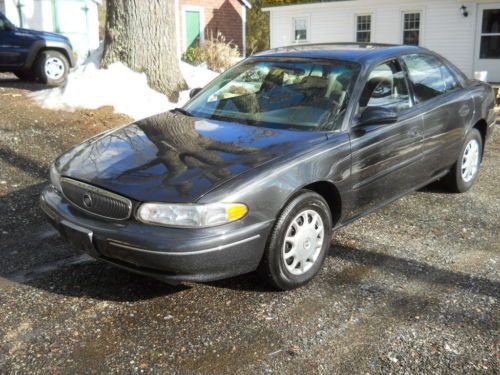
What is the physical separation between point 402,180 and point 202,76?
269 inches

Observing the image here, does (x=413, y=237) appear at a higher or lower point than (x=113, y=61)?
lower

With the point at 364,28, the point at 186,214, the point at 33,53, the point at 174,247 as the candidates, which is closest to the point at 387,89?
the point at 186,214

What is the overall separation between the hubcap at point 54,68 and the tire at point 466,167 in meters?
10.2

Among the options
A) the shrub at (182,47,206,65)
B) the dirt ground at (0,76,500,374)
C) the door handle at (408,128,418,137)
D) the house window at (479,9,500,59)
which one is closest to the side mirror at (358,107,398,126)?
the door handle at (408,128,418,137)

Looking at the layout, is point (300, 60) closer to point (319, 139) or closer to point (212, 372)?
point (319, 139)

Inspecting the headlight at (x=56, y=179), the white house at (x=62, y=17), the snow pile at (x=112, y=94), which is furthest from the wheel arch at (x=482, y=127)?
the white house at (x=62, y=17)

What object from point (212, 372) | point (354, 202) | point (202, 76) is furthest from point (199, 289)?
point (202, 76)

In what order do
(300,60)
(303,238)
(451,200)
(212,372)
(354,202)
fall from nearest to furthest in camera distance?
(212,372) < (303,238) < (354,202) < (300,60) < (451,200)

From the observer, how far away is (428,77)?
5.12 metres

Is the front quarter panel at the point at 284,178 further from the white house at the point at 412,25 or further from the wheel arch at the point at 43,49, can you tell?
the white house at the point at 412,25

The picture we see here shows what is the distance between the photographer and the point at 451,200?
564 centimetres

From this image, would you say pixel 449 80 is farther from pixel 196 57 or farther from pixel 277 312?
pixel 196 57

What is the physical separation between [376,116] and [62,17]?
2172cm

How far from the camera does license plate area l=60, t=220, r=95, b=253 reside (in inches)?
132
